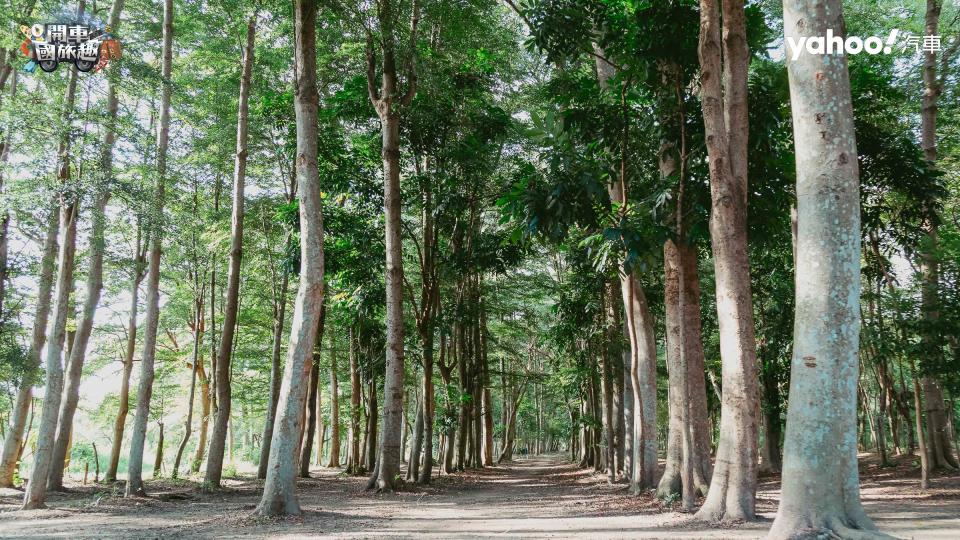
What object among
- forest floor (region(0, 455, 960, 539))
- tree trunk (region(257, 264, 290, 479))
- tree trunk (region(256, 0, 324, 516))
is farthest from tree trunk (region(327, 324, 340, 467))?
tree trunk (region(256, 0, 324, 516))

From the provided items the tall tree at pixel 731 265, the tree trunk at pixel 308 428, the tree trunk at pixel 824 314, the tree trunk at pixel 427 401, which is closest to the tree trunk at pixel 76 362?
the tree trunk at pixel 308 428

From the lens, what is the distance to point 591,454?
2658 cm

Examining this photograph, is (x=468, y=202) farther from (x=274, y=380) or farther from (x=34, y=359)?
(x=34, y=359)

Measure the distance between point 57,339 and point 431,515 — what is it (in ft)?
22.4

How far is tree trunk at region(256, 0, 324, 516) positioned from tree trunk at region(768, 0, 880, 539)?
6006 mm

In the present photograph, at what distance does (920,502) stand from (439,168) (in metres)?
11.7

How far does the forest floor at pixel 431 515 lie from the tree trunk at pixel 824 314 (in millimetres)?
1431

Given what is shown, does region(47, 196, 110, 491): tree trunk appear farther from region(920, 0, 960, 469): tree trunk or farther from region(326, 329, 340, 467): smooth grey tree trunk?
region(920, 0, 960, 469): tree trunk

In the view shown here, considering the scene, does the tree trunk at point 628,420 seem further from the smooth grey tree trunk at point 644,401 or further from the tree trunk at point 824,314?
the tree trunk at point 824,314

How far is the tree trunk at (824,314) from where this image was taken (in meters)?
4.40

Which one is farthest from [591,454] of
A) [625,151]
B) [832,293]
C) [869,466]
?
[832,293]

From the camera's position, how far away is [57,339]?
985cm

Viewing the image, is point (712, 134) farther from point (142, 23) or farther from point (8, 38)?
point (142, 23)

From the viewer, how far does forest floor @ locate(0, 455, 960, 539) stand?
22.5 feet
